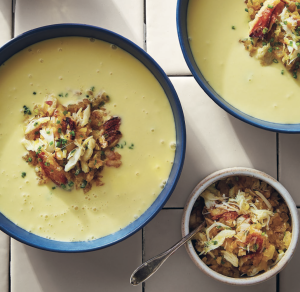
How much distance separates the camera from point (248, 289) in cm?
130

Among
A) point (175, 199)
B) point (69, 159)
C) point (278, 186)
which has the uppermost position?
point (69, 159)

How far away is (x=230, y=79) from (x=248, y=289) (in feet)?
2.53

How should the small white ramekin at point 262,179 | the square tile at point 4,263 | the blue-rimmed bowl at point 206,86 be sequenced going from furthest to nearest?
the square tile at point 4,263, the small white ramekin at point 262,179, the blue-rimmed bowl at point 206,86

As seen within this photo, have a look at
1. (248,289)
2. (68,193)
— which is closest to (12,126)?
(68,193)

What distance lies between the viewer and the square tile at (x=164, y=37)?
1.28 m

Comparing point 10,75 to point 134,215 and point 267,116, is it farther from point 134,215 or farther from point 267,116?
point 267,116

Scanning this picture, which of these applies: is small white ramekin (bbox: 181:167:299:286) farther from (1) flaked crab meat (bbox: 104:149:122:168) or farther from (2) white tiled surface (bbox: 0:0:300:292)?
(1) flaked crab meat (bbox: 104:149:122:168)

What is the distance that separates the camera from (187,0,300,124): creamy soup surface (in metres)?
1.12

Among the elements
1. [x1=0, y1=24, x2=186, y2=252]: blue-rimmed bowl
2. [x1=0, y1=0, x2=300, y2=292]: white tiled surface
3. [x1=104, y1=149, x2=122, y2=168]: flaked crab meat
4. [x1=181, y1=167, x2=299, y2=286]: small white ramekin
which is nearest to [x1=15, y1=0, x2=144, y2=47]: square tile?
[x1=0, y1=0, x2=300, y2=292]: white tiled surface

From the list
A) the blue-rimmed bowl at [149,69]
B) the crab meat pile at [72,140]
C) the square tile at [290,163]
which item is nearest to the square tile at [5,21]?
the blue-rimmed bowl at [149,69]

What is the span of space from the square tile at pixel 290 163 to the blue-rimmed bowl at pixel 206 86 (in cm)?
21

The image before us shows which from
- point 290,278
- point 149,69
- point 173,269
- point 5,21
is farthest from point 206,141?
point 5,21

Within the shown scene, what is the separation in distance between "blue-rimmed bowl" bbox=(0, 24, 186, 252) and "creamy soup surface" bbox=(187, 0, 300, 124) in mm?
163

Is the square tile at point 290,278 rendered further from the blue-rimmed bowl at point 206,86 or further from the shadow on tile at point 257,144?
the blue-rimmed bowl at point 206,86
